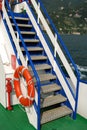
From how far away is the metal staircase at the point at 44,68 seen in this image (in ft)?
17.1

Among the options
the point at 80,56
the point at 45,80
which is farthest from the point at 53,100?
the point at 80,56

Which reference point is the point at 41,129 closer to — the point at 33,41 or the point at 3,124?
the point at 3,124

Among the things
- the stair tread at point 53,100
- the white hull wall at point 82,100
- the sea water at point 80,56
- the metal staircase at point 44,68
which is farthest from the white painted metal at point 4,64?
the sea water at point 80,56

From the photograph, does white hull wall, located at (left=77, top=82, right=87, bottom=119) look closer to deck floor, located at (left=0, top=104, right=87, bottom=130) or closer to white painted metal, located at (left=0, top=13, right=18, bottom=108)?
deck floor, located at (left=0, top=104, right=87, bottom=130)

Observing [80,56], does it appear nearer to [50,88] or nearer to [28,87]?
[50,88]

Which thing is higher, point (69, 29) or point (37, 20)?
point (37, 20)

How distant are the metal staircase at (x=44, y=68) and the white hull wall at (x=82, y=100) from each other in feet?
0.61

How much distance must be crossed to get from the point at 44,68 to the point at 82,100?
4.86 ft

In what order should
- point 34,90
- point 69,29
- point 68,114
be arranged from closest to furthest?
point 34,90 < point 68,114 < point 69,29

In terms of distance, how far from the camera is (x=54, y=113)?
534 centimetres

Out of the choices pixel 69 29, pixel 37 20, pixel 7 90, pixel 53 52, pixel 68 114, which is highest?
pixel 37 20

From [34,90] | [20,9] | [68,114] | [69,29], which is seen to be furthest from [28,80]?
[69,29]

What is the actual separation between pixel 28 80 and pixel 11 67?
157 cm

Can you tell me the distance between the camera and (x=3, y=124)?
5234 millimetres
